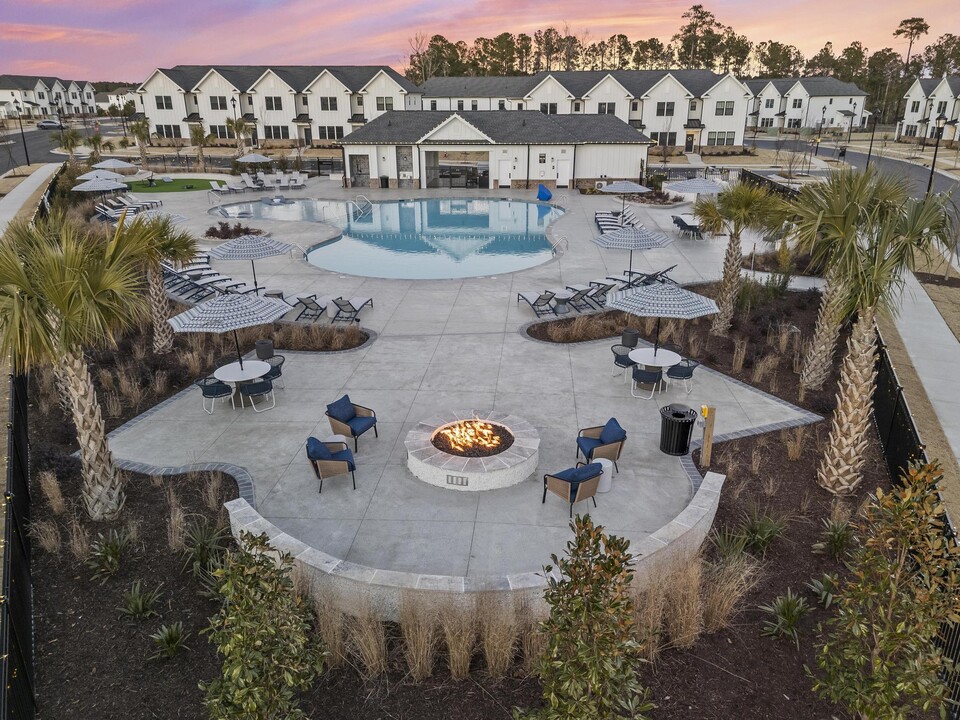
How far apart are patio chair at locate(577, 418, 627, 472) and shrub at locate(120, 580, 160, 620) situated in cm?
631

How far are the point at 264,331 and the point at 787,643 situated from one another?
541 inches

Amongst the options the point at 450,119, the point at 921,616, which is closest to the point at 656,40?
the point at 450,119

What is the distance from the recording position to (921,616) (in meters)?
4.96

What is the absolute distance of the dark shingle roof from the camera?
4297 centimetres

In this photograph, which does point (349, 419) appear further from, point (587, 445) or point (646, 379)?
point (646, 379)

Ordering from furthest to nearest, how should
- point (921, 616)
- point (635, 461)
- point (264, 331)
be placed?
point (264, 331)
point (635, 461)
point (921, 616)

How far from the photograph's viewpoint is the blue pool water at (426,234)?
25531mm

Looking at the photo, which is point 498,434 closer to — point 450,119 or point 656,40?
point 450,119

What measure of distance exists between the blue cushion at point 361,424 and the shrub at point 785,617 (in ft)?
21.7

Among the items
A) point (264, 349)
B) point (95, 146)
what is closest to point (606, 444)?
point (264, 349)

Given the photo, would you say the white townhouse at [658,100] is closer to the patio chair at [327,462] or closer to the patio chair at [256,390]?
the patio chair at [256,390]

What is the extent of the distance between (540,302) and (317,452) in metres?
10.2

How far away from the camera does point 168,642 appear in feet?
23.7

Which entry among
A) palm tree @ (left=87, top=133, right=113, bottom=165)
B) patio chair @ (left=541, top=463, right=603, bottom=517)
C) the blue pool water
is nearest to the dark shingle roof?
the blue pool water
